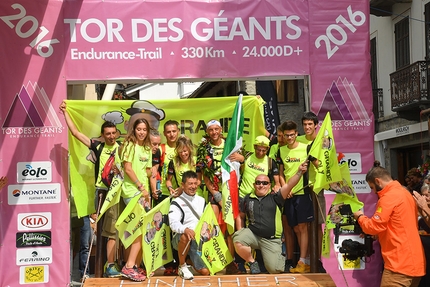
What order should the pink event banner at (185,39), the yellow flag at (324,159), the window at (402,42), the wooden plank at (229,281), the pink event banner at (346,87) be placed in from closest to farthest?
the wooden plank at (229,281) → the yellow flag at (324,159) → the pink event banner at (185,39) → the pink event banner at (346,87) → the window at (402,42)

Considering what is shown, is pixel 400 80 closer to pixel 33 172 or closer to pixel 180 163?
pixel 180 163

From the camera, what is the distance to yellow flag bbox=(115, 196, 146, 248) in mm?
8228

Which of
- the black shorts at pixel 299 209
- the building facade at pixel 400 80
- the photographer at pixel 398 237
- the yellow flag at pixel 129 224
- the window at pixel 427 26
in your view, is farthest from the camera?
the building facade at pixel 400 80

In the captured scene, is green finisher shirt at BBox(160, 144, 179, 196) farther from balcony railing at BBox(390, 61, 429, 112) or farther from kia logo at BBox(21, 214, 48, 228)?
balcony railing at BBox(390, 61, 429, 112)

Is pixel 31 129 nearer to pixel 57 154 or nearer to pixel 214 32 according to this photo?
pixel 57 154

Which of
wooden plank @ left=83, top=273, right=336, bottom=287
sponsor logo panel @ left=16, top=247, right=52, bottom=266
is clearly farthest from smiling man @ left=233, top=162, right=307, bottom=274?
sponsor logo panel @ left=16, top=247, right=52, bottom=266

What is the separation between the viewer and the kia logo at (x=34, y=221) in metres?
9.02

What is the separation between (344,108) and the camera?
369 inches

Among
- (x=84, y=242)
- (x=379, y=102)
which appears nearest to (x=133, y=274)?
(x=84, y=242)

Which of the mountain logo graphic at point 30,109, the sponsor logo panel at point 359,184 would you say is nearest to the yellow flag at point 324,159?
the sponsor logo panel at point 359,184

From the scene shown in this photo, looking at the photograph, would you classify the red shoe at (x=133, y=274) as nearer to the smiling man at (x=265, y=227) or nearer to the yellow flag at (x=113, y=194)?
the yellow flag at (x=113, y=194)

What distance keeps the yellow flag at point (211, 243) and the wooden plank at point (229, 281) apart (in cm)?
21

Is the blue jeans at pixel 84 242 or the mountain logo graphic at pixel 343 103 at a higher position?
the mountain logo graphic at pixel 343 103

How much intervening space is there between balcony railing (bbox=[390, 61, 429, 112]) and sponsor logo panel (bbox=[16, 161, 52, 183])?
51.3ft
